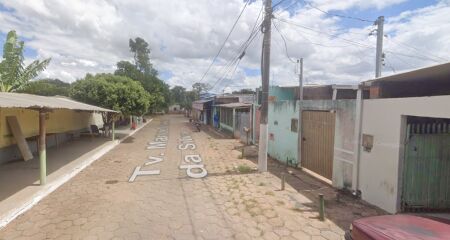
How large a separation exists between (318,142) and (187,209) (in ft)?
15.0

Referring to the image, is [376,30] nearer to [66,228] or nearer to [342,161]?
[342,161]

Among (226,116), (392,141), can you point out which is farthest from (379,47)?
(226,116)

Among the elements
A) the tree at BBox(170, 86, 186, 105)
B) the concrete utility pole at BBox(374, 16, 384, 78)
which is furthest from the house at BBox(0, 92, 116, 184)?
the tree at BBox(170, 86, 186, 105)

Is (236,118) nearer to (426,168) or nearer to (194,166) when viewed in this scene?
(194,166)

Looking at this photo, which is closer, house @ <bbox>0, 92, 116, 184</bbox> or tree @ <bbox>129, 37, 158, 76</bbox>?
house @ <bbox>0, 92, 116, 184</bbox>

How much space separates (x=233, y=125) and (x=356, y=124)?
564 inches

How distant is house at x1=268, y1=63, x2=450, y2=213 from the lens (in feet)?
18.1

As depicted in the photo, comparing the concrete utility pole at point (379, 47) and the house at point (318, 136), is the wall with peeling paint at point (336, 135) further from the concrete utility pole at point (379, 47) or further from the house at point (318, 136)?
the concrete utility pole at point (379, 47)

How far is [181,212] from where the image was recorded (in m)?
5.91

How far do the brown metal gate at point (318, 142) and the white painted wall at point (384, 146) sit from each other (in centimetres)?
150

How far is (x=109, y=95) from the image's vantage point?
18094mm

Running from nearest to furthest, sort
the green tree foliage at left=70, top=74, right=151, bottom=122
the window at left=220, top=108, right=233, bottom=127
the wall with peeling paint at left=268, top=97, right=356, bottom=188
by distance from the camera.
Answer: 1. the wall with peeling paint at left=268, top=97, right=356, bottom=188
2. the green tree foliage at left=70, top=74, right=151, bottom=122
3. the window at left=220, top=108, right=233, bottom=127


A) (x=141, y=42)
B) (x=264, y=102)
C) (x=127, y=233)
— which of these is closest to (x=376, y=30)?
(x=264, y=102)

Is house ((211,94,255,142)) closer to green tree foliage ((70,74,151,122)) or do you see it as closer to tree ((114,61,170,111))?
green tree foliage ((70,74,151,122))
